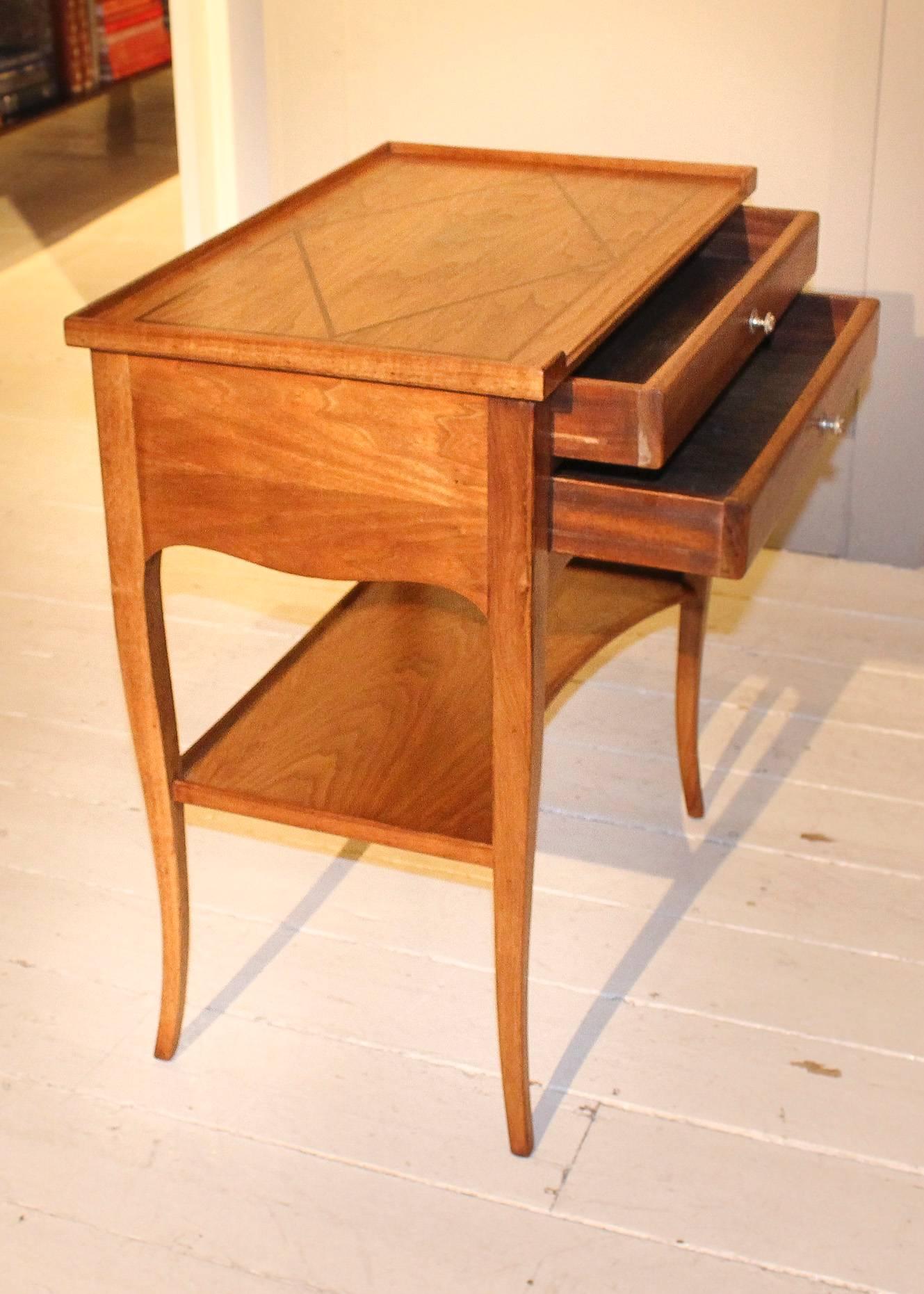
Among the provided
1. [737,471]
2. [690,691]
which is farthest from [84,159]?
[737,471]

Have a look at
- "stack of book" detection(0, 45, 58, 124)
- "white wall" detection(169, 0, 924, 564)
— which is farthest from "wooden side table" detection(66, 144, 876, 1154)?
"stack of book" detection(0, 45, 58, 124)

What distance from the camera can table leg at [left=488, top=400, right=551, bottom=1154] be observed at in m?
→ 1.38

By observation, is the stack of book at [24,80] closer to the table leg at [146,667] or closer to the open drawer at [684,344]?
the open drawer at [684,344]

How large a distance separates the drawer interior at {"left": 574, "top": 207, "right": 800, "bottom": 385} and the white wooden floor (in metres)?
0.75

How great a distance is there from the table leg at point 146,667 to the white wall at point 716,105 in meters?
1.60

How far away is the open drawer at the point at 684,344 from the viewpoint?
1393 mm

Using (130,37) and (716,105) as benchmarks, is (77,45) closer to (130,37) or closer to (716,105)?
(130,37)

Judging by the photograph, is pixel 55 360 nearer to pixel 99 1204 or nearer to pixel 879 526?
pixel 879 526

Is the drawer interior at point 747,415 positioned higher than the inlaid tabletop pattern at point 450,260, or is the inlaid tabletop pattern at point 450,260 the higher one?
the inlaid tabletop pattern at point 450,260

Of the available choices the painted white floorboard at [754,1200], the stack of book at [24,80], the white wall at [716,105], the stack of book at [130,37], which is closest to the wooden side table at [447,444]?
the painted white floorboard at [754,1200]

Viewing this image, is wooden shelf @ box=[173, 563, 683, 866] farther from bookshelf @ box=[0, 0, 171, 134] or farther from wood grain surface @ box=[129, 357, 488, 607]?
bookshelf @ box=[0, 0, 171, 134]

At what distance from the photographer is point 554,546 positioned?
1463mm

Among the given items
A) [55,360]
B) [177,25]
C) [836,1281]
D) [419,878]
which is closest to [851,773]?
[419,878]

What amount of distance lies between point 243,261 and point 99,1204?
97cm
